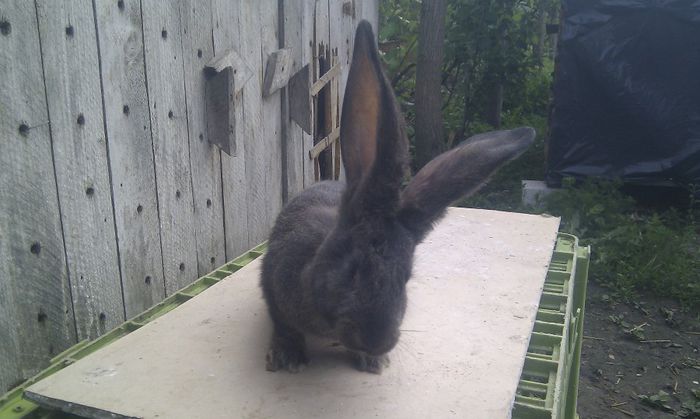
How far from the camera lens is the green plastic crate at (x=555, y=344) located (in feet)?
5.50

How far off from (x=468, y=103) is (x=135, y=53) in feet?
17.0

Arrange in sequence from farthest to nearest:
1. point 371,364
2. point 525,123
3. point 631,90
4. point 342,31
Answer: point 525,123
point 631,90
point 342,31
point 371,364

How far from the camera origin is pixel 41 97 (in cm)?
202

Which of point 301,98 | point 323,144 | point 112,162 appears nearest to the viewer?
point 112,162

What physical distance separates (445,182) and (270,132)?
218 centimetres

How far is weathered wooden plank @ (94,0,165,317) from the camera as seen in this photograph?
233 centimetres

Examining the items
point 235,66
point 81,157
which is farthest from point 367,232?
point 235,66

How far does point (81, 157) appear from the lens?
87.0 inches

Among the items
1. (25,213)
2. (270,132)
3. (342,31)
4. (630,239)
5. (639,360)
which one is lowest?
(639,360)

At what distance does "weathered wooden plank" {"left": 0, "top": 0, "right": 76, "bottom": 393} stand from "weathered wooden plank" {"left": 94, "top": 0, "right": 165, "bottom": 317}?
326 millimetres

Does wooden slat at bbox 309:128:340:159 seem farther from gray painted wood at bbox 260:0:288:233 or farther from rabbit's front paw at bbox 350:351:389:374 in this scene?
rabbit's front paw at bbox 350:351:389:374

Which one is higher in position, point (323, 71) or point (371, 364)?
point (323, 71)

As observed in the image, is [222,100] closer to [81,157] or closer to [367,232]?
[81,157]

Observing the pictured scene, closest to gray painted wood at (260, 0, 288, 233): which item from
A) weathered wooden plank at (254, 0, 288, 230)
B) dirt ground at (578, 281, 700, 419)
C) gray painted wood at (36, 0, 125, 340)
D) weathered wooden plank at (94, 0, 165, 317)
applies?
weathered wooden plank at (254, 0, 288, 230)
